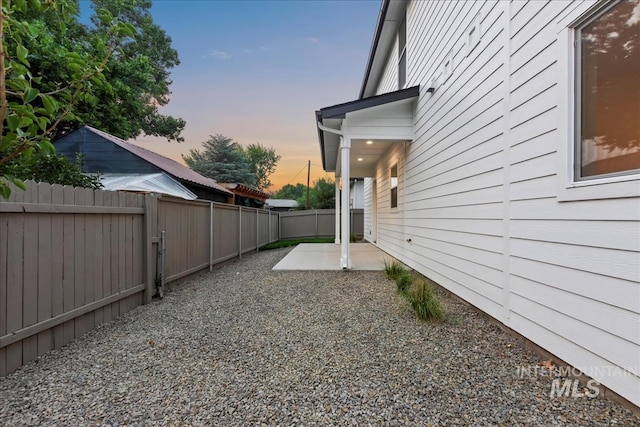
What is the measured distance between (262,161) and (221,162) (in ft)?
47.4

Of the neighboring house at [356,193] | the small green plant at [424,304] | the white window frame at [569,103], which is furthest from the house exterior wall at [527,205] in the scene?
the neighboring house at [356,193]

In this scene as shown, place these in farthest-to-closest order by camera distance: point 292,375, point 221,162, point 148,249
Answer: point 221,162
point 148,249
point 292,375

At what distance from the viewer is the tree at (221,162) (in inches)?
1156

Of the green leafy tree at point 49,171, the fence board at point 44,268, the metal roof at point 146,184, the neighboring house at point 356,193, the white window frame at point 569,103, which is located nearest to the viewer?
the white window frame at point 569,103

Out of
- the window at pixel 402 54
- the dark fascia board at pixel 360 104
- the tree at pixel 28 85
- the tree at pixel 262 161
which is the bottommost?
the tree at pixel 28 85

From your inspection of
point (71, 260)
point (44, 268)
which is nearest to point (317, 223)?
point (71, 260)

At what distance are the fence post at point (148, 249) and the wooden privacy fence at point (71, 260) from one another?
1 centimetres

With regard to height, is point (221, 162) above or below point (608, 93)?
above

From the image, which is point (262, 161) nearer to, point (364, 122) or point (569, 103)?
point (364, 122)

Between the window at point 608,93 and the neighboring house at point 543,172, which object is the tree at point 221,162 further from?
the window at point 608,93

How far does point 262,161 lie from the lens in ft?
145

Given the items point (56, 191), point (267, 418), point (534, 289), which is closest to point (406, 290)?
point (534, 289)

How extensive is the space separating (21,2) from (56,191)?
220 centimetres

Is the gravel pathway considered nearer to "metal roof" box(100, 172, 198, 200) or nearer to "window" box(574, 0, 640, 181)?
"window" box(574, 0, 640, 181)
